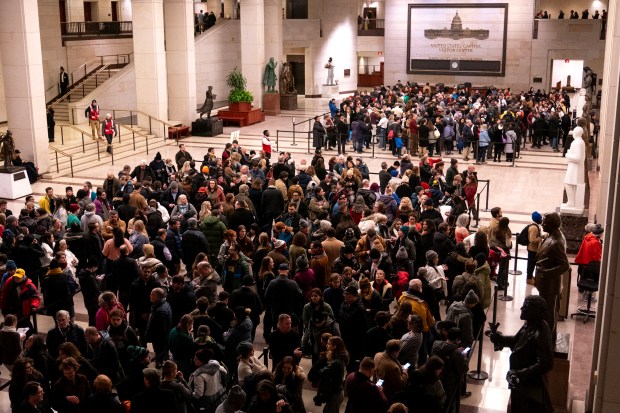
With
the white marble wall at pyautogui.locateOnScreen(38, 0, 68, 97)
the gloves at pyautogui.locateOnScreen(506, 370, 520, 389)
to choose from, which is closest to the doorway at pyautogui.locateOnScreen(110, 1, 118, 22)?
the white marble wall at pyautogui.locateOnScreen(38, 0, 68, 97)

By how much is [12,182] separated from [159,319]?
1309 cm

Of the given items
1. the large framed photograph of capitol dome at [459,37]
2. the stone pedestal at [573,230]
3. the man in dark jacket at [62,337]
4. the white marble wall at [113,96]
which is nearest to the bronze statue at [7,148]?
the white marble wall at [113,96]

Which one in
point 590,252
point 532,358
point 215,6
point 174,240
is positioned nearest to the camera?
point 532,358

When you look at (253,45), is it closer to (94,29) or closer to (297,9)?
(94,29)

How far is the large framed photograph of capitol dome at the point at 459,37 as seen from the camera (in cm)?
4231

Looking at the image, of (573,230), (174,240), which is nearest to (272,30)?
(573,230)

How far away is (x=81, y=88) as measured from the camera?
111 feet

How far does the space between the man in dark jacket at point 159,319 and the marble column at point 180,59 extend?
22.4 meters

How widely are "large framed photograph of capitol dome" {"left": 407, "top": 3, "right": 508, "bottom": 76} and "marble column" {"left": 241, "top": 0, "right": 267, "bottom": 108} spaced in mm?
11796

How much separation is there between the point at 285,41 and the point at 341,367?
122ft

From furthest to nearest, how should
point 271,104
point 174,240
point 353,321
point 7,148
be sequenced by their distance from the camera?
point 271,104, point 7,148, point 174,240, point 353,321

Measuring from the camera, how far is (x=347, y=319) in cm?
934

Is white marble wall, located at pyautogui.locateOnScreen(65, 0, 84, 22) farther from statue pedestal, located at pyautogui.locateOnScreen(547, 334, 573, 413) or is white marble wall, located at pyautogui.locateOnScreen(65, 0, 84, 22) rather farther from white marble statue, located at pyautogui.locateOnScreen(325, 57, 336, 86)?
statue pedestal, located at pyautogui.locateOnScreen(547, 334, 573, 413)

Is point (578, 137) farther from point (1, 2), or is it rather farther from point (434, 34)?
point (434, 34)
